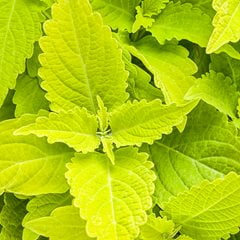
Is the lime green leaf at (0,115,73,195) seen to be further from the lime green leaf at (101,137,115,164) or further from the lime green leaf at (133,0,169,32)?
the lime green leaf at (133,0,169,32)

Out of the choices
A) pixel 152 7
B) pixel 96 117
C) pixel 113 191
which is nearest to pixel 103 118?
pixel 96 117

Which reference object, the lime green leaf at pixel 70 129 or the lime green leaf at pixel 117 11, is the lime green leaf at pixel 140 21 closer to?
the lime green leaf at pixel 117 11

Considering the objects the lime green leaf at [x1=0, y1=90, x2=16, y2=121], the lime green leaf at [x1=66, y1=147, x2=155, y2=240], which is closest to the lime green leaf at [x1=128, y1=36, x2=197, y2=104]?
the lime green leaf at [x1=66, y1=147, x2=155, y2=240]

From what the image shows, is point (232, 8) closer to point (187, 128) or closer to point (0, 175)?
point (187, 128)

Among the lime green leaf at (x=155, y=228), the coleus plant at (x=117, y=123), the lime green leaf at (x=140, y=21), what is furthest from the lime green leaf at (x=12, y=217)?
the lime green leaf at (x=140, y=21)

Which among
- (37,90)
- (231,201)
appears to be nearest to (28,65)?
(37,90)

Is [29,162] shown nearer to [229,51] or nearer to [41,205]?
[41,205]
